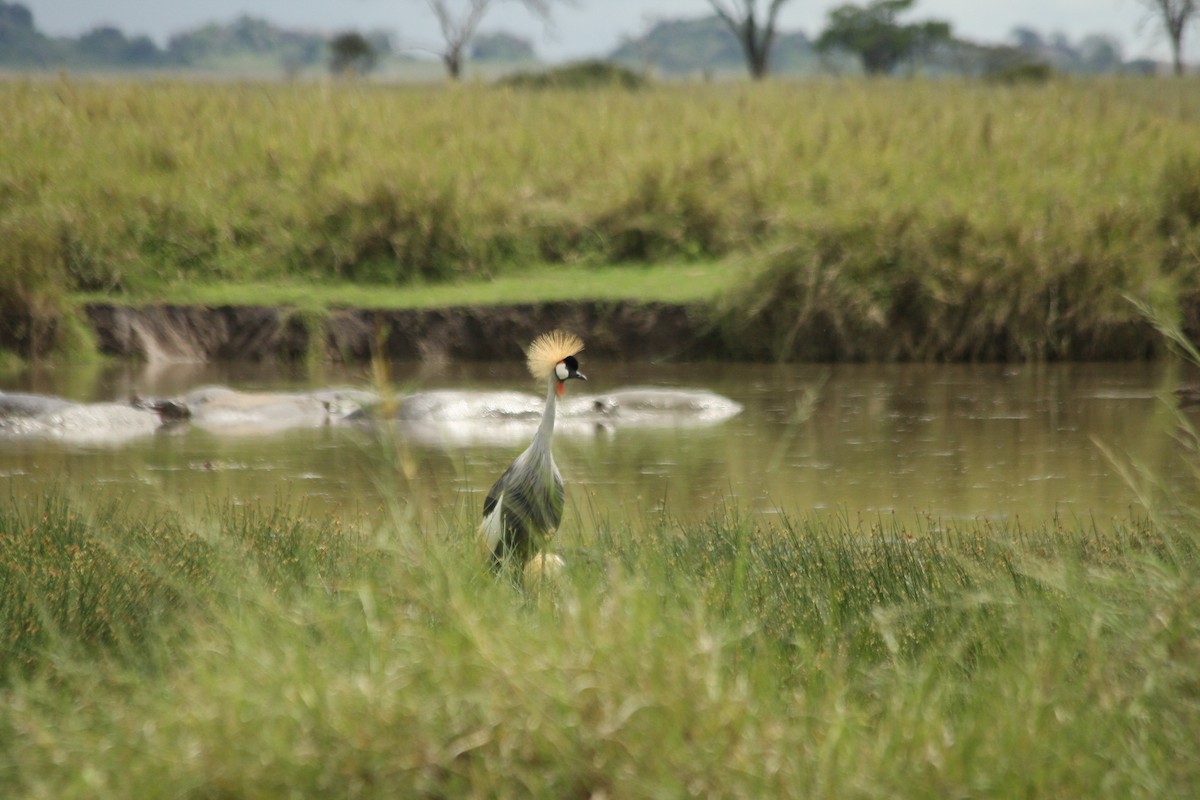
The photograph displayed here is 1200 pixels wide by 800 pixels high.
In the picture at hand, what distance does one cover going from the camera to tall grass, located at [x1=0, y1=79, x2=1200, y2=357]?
12.2m

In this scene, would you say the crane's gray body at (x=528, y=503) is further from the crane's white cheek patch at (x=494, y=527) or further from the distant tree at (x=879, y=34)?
the distant tree at (x=879, y=34)

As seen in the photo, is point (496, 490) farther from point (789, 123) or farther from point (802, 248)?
point (789, 123)

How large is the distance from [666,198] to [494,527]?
9.70m

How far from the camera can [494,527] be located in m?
4.93

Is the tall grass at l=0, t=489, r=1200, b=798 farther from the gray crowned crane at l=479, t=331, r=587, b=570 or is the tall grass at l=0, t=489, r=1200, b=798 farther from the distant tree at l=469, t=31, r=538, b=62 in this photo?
the distant tree at l=469, t=31, r=538, b=62

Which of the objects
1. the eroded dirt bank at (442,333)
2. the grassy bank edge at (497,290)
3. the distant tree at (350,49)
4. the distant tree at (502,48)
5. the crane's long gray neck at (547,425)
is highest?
the distant tree at (502,48)

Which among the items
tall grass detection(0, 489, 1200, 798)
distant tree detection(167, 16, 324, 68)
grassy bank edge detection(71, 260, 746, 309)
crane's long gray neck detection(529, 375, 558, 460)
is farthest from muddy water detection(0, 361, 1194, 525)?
distant tree detection(167, 16, 324, 68)

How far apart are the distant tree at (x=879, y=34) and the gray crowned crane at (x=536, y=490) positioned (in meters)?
67.0

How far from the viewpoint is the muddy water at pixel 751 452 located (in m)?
6.86

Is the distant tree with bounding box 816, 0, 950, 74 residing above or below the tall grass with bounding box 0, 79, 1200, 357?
above

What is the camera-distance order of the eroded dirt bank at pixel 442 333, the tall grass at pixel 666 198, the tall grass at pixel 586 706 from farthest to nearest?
the eroded dirt bank at pixel 442 333, the tall grass at pixel 666 198, the tall grass at pixel 586 706

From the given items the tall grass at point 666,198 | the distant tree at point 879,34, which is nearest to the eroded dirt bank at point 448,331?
the tall grass at point 666,198

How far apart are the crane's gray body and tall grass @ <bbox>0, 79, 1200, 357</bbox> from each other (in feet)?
25.2

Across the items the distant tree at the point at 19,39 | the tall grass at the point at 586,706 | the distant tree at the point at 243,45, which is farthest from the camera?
the distant tree at the point at 243,45
